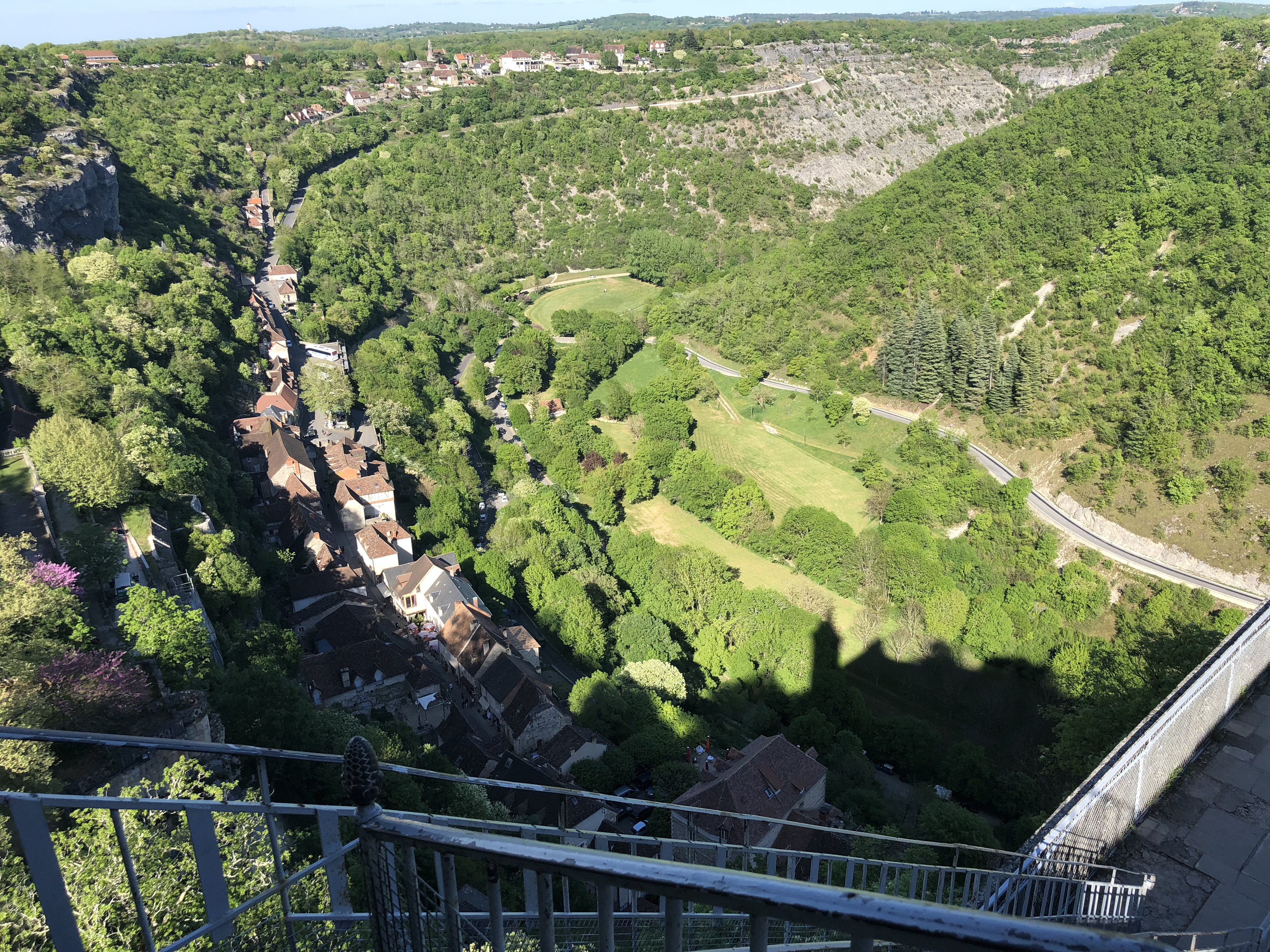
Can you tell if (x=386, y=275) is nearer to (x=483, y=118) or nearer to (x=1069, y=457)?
(x=483, y=118)

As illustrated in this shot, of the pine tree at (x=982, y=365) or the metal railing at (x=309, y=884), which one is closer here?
the metal railing at (x=309, y=884)

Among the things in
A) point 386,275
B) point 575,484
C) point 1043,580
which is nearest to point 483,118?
point 386,275

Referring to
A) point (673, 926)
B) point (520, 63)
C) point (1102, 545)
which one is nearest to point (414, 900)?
point (673, 926)

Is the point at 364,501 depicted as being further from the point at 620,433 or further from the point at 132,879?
the point at 132,879

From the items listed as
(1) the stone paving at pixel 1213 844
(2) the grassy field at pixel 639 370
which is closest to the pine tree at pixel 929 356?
(2) the grassy field at pixel 639 370

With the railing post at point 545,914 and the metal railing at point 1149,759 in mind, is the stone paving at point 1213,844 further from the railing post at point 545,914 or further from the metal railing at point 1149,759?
the railing post at point 545,914

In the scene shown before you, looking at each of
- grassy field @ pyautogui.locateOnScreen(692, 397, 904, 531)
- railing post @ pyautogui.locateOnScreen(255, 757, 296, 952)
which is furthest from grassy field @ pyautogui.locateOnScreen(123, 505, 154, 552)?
grassy field @ pyautogui.locateOnScreen(692, 397, 904, 531)
